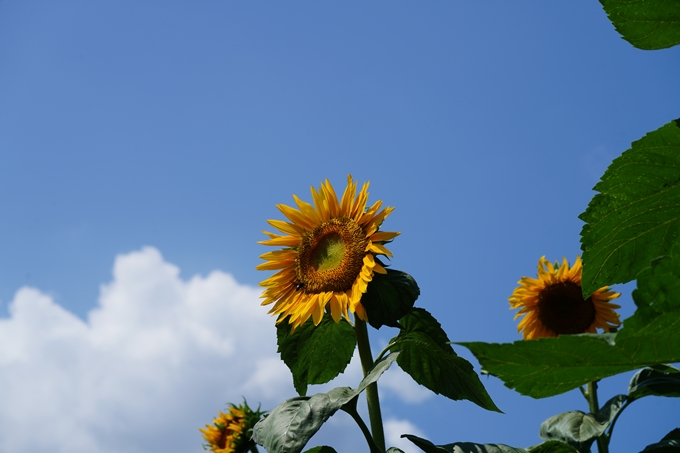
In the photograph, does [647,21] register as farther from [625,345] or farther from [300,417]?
[300,417]

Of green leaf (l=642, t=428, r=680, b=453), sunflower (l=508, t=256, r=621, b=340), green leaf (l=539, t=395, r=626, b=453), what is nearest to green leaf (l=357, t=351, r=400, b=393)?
green leaf (l=642, t=428, r=680, b=453)

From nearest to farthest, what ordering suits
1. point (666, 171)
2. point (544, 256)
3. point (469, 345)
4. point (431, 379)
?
point (469, 345) < point (666, 171) < point (431, 379) < point (544, 256)

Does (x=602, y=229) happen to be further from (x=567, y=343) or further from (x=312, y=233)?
(x=312, y=233)

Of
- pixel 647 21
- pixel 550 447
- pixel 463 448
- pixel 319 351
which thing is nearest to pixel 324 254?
pixel 319 351

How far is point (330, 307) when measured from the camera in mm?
2297

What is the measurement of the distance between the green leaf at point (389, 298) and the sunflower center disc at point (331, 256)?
0.61ft

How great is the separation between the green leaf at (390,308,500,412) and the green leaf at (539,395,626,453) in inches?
34.5

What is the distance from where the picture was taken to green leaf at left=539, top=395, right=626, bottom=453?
2.72m

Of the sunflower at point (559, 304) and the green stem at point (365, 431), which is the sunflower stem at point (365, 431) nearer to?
the green stem at point (365, 431)

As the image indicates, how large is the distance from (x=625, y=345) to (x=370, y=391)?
1547mm

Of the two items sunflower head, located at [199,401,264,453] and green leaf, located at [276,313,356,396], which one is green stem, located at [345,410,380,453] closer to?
green leaf, located at [276,313,356,396]

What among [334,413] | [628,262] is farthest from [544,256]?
[628,262]

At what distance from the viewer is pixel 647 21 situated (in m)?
0.99

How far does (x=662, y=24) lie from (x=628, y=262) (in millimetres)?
412
